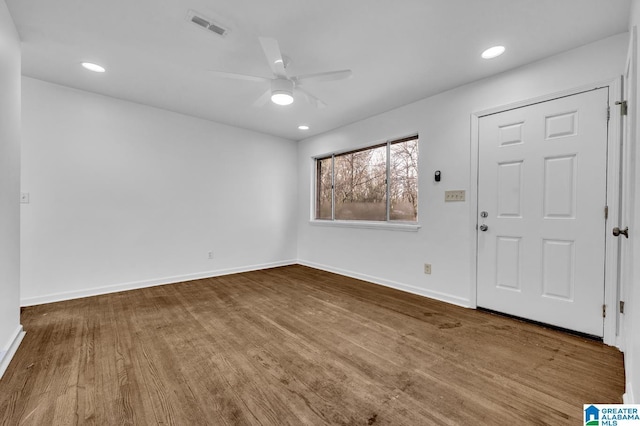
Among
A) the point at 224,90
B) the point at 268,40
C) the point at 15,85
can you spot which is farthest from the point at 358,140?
the point at 15,85

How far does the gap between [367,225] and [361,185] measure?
72 centimetres

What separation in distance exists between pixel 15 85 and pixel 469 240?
14.2 ft

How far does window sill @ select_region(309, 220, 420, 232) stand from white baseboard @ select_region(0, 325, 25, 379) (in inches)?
146

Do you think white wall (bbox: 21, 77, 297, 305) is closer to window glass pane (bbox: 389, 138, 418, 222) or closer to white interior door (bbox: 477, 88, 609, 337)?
window glass pane (bbox: 389, 138, 418, 222)

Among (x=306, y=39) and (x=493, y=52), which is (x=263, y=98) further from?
(x=493, y=52)

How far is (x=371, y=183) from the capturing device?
427 centimetres

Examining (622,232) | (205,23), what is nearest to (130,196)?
(205,23)

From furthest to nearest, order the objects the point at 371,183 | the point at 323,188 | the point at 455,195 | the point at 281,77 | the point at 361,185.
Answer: the point at 323,188 → the point at 361,185 → the point at 371,183 → the point at 455,195 → the point at 281,77

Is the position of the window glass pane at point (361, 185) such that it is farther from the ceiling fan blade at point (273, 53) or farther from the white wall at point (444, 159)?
the ceiling fan blade at point (273, 53)

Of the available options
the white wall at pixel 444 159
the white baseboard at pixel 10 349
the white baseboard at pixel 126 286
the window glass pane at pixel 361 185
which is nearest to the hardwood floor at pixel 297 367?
the white baseboard at pixel 10 349

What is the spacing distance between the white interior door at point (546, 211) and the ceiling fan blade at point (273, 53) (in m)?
2.18

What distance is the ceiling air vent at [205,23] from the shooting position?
1.98 metres

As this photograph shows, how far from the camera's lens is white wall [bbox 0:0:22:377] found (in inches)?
72.4

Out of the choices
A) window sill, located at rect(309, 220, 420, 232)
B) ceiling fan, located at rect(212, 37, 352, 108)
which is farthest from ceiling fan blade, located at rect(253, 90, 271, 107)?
window sill, located at rect(309, 220, 420, 232)
